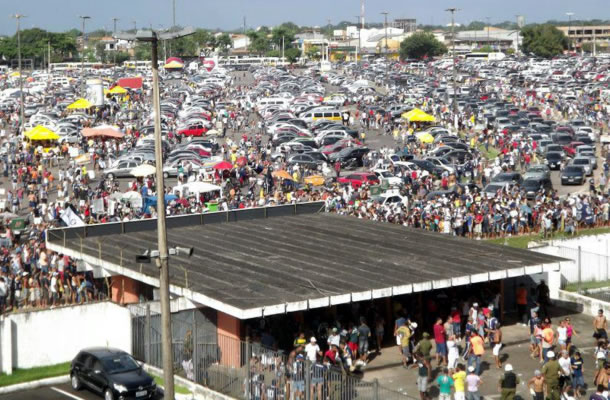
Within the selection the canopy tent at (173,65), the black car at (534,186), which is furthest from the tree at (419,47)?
the black car at (534,186)

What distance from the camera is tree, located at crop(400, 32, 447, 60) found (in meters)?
175

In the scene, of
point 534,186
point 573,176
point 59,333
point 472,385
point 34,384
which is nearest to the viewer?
point 472,385

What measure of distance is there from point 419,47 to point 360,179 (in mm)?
129339

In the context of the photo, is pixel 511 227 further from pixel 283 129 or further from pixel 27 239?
pixel 283 129

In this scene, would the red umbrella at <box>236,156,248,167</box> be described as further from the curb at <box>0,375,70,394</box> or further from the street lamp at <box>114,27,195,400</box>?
the street lamp at <box>114,27,195,400</box>

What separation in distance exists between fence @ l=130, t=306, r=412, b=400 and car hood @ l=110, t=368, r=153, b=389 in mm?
1113

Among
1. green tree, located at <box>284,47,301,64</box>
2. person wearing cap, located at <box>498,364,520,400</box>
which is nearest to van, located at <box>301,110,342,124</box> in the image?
person wearing cap, located at <box>498,364,520,400</box>

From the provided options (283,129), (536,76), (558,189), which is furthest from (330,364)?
(536,76)

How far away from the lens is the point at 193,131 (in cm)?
6881

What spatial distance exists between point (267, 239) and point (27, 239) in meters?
10.4

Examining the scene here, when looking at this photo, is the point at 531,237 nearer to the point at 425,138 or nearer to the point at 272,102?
the point at 425,138

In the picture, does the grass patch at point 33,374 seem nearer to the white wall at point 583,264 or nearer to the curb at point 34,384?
the curb at point 34,384

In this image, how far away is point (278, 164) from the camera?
177ft

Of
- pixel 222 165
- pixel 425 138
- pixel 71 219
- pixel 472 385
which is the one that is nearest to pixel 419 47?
pixel 425 138
